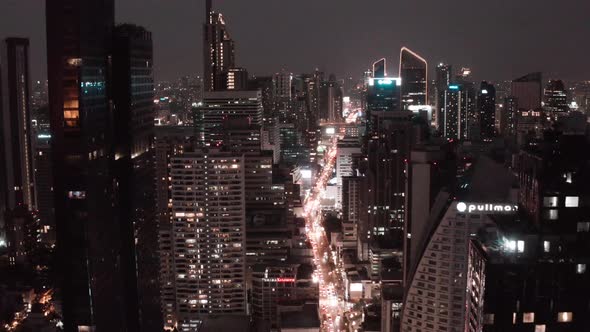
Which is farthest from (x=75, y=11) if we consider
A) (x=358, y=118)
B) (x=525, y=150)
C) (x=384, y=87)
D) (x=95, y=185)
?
(x=358, y=118)

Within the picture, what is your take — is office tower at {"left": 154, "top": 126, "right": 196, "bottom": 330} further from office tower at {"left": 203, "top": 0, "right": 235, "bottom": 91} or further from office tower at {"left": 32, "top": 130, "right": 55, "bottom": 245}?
office tower at {"left": 203, "top": 0, "right": 235, "bottom": 91}

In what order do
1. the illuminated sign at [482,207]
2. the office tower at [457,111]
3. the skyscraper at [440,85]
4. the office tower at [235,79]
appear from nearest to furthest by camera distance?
the illuminated sign at [482,207]
the office tower at [457,111]
the skyscraper at [440,85]
the office tower at [235,79]

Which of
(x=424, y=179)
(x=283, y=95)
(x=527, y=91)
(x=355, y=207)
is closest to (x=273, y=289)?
(x=424, y=179)

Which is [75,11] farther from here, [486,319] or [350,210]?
[350,210]

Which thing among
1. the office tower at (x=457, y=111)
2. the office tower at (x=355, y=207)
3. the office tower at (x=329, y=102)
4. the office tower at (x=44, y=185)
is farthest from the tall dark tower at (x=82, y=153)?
the office tower at (x=329, y=102)

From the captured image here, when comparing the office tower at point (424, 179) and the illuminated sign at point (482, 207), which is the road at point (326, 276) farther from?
the illuminated sign at point (482, 207)

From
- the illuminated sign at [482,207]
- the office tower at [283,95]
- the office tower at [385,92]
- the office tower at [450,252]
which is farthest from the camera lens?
the office tower at [283,95]
